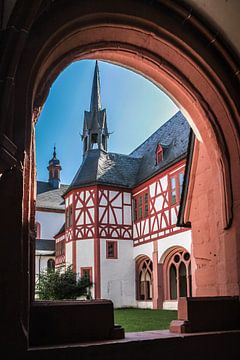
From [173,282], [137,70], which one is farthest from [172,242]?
[137,70]

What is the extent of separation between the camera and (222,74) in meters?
3.42

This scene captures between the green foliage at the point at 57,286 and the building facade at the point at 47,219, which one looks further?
the building facade at the point at 47,219

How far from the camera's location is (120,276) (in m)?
17.4

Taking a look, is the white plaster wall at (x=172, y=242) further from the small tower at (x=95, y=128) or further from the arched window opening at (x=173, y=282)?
the small tower at (x=95, y=128)

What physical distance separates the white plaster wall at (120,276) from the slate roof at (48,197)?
41.6 ft

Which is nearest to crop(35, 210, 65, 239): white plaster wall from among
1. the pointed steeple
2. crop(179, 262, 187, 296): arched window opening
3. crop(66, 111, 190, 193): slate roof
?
the pointed steeple

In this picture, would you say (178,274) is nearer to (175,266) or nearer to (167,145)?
(175,266)

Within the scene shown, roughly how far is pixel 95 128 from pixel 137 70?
56.9 ft

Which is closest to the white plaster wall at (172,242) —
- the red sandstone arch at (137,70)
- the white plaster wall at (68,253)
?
the white plaster wall at (68,253)

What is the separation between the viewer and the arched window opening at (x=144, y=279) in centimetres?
1694

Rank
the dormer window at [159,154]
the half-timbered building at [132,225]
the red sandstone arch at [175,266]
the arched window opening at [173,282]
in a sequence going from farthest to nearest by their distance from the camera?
the dormer window at [159,154]
the arched window opening at [173,282]
the half-timbered building at [132,225]
the red sandstone arch at [175,266]

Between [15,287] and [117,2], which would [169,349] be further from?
[117,2]

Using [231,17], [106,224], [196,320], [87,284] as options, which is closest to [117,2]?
[231,17]

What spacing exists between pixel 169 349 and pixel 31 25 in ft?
6.50
